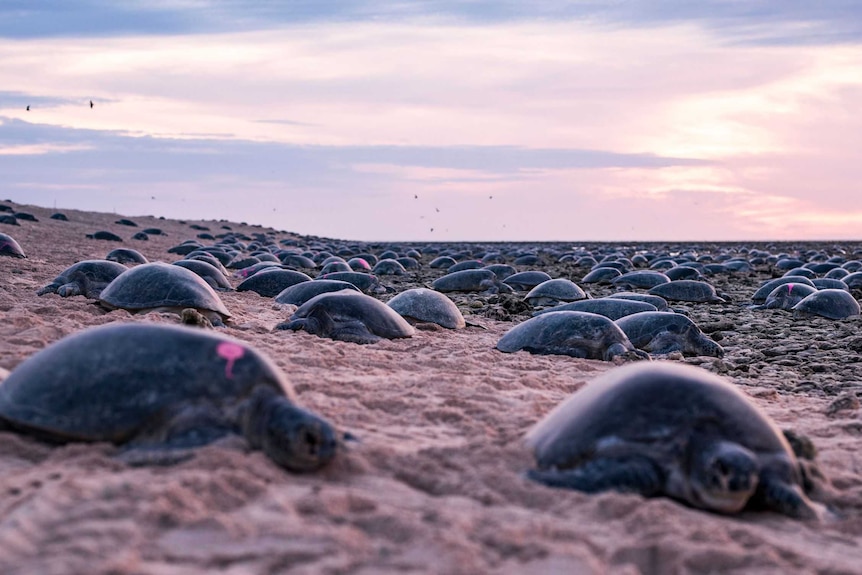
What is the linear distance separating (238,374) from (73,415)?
687mm

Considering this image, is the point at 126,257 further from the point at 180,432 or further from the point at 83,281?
the point at 180,432

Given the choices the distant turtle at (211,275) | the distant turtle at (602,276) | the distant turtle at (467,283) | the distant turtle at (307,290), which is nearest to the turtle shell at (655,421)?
the distant turtle at (307,290)

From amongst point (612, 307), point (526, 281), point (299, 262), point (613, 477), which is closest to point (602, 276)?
point (526, 281)

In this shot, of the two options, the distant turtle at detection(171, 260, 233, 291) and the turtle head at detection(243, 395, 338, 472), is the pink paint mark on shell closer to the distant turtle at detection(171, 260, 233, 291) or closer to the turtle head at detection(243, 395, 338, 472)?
the turtle head at detection(243, 395, 338, 472)

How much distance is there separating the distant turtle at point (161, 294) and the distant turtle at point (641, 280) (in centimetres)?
991

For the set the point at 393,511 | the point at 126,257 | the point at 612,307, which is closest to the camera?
the point at 393,511

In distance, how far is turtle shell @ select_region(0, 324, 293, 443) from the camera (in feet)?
10.6

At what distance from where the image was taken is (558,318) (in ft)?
24.3

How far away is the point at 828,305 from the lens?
36.4 ft

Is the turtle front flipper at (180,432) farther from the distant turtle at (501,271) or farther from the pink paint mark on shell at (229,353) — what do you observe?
the distant turtle at (501,271)

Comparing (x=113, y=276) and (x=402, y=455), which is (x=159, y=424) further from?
(x=113, y=276)

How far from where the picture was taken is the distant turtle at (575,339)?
7.05 m

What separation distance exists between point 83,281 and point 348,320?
10.3ft

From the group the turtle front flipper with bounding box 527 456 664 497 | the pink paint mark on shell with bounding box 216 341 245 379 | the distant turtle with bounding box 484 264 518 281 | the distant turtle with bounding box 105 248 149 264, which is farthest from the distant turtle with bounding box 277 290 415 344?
the distant turtle with bounding box 484 264 518 281
